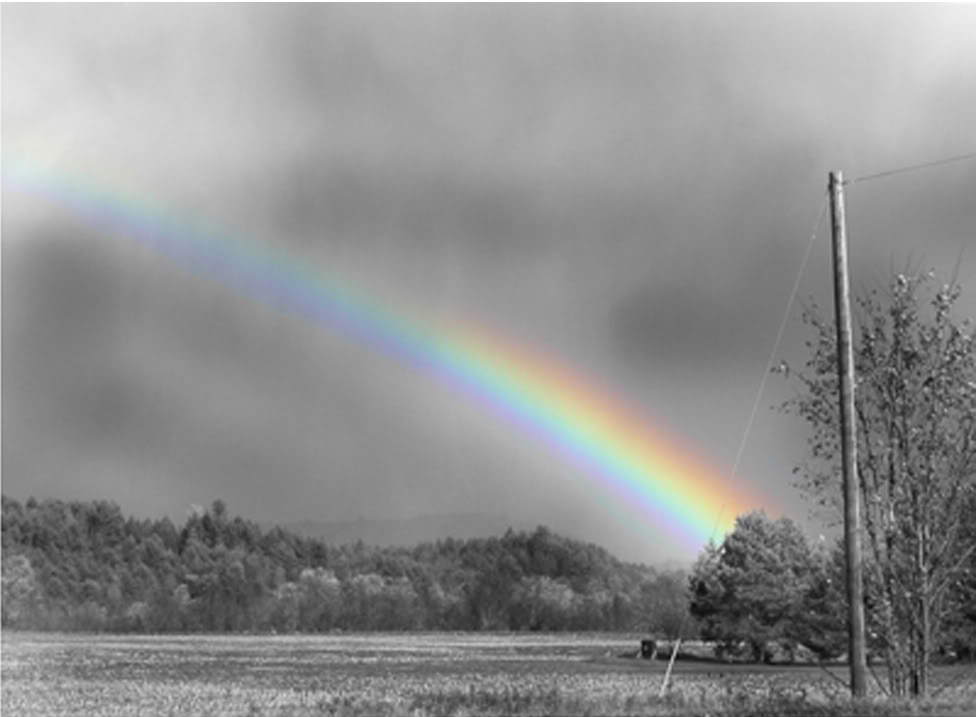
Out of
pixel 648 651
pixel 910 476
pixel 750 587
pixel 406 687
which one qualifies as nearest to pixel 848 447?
pixel 910 476

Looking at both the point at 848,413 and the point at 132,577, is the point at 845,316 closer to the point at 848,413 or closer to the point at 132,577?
the point at 848,413

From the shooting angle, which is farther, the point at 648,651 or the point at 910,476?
the point at 648,651

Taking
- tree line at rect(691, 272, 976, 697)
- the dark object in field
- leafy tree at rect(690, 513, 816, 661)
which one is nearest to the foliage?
leafy tree at rect(690, 513, 816, 661)

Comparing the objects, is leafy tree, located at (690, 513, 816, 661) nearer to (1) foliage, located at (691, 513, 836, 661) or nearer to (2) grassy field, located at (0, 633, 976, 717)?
(1) foliage, located at (691, 513, 836, 661)

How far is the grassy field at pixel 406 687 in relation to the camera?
2600cm

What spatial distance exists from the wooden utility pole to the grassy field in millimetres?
1046

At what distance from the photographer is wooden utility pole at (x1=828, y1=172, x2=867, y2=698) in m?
24.9

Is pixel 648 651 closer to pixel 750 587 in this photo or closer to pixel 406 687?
pixel 750 587

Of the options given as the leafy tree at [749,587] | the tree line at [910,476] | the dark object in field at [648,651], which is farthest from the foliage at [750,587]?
the tree line at [910,476]

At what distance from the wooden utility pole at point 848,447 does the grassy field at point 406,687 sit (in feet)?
3.43

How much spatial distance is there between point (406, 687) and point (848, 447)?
20778 millimetres

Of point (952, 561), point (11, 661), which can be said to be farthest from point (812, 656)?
point (952, 561)

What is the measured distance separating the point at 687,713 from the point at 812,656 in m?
49.1

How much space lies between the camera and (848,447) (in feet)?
85.1
